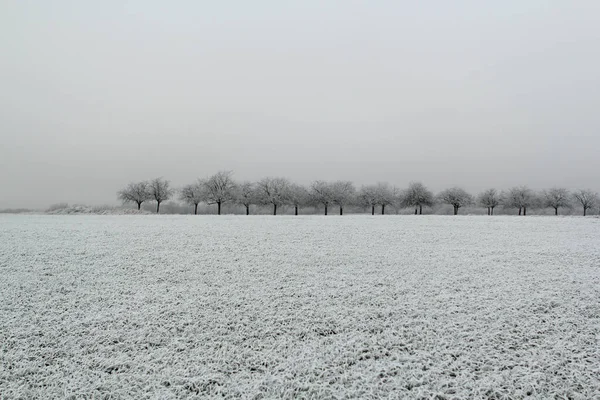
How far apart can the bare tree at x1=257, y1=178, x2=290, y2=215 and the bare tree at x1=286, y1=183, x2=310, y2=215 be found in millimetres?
1033

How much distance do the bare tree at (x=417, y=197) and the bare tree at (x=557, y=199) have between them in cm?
3436

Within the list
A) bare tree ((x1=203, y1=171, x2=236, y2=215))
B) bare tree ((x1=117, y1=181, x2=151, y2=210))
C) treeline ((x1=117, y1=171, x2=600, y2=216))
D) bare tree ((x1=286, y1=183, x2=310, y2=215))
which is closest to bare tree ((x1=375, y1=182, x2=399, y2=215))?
treeline ((x1=117, y1=171, x2=600, y2=216))

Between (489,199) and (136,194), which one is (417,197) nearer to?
(489,199)

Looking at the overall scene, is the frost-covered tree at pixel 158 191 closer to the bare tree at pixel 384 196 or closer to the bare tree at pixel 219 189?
the bare tree at pixel 219 189

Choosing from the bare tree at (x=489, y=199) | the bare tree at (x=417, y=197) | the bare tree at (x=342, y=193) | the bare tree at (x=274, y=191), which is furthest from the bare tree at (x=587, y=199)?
the bare tree at (x=274, y=191)

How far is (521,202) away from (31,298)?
105 meters

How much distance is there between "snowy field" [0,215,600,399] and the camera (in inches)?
212

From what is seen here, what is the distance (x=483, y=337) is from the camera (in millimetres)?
6691

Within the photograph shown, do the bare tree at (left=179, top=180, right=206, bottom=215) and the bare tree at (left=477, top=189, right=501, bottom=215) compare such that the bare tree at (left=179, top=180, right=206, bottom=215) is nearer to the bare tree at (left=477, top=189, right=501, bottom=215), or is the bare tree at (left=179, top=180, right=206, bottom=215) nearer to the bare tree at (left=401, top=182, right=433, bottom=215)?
the bare tree at (left=401, top=182, right=433, bottom=215)

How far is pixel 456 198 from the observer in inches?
3334

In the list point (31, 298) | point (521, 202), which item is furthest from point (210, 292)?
point (521, 202)

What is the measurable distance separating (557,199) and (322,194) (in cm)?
6731

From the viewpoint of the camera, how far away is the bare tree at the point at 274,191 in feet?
226

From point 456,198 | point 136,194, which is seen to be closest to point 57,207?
point 136,194
